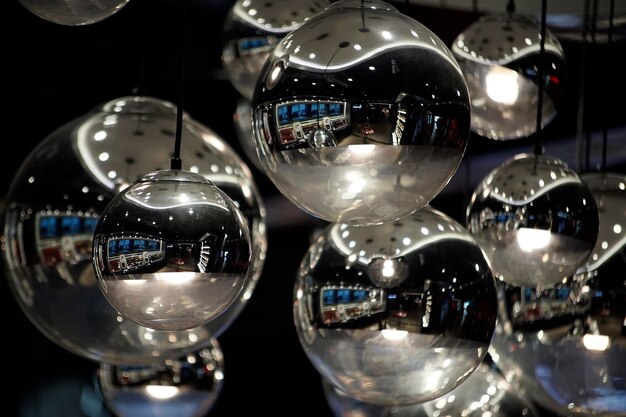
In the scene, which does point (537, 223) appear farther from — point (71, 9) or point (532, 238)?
point (71, 9)

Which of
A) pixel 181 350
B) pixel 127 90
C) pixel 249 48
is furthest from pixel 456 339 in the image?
pixel 127 90

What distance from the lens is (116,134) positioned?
1505mm

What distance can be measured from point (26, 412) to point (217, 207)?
559 cm

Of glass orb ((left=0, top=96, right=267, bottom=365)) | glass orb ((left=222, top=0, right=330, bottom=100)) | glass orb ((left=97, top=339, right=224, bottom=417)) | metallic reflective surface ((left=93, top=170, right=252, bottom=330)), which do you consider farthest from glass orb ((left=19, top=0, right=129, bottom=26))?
glass orb ((left=97, top=339, right=224, bottom=417))

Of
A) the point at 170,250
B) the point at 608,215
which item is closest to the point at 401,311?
the point at 170,250

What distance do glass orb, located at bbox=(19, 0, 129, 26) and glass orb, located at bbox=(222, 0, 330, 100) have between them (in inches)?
23.4

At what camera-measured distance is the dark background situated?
3.66 m

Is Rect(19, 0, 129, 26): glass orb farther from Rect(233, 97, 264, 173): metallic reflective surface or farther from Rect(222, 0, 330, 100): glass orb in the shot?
Rect(233, 97, 264, 173): metallic reflective surface

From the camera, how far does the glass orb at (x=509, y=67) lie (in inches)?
73.2

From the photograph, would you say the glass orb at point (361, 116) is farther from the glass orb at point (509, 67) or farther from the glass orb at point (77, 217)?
the glass orb at point (509, 67)

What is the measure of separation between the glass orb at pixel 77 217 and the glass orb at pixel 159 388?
0.73m

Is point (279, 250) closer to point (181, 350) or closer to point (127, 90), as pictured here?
point (127, 90)

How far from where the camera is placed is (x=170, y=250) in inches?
44.3

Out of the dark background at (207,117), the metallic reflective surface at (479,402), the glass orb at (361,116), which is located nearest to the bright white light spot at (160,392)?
the metallic reflective surface at (479,402)
